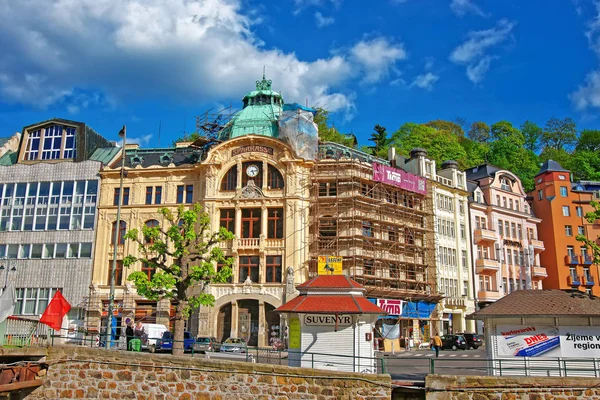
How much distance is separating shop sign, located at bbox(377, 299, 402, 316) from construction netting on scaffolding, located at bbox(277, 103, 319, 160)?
13.0 m

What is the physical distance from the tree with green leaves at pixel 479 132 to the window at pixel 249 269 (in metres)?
50.7

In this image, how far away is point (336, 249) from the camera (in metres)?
46.1

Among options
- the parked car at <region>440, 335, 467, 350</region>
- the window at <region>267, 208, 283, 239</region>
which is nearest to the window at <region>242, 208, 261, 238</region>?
the window at <region>267, 208, 283, 239</region>

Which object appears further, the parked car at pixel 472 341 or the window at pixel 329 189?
the window at pixel 329 189

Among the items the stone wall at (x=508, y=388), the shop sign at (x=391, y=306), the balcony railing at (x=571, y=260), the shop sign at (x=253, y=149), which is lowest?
the stone wall at (x=508, y=388)

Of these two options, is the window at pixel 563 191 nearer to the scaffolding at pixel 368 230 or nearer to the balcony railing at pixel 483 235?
the balcony railing at pixel 483 235

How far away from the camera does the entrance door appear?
147 ft

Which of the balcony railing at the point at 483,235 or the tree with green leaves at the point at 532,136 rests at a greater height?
the tree with green leaves at the point at 532,136

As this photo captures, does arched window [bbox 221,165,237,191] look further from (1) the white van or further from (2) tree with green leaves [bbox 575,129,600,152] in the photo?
(2) tree with green leaves [bbox 575,129,600,152]

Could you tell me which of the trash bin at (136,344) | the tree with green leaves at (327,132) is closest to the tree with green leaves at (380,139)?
the tree with green leaves at (327,132)

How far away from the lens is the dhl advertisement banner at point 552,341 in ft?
71.5

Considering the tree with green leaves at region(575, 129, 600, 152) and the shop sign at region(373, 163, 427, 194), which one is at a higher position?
the tree with green leaves at region(575, 129, 600, 152)

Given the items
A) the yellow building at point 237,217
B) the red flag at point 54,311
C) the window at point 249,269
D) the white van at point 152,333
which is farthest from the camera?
the window at point 249,269

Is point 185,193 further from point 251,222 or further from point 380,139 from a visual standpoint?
point 380,139
